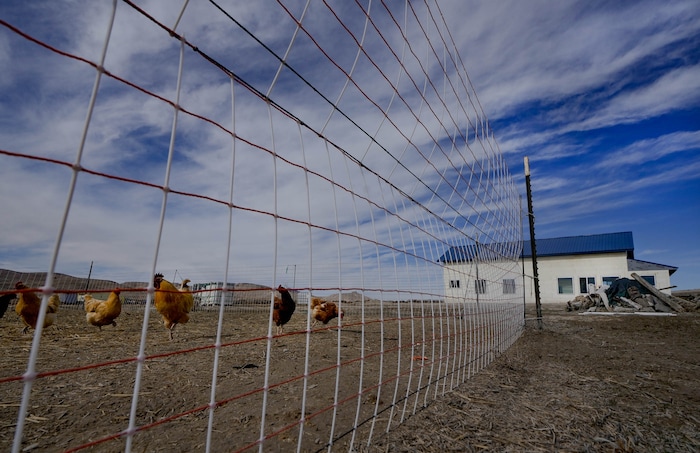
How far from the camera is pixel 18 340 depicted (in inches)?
229

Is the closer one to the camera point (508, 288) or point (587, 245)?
point (508, 288)

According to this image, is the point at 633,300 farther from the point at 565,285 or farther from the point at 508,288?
the point at 508,288

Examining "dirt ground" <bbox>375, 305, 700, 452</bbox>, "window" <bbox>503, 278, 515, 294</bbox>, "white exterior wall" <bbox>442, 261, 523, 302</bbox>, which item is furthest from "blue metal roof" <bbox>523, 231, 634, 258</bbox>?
"dirt ground" <bbox>375, 305, 700, 452</bbox>

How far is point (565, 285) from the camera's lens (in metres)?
22.0

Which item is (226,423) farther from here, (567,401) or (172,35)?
(567,401)

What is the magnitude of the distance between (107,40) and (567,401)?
393 cm

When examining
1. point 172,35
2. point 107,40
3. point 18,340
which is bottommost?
point 18,340

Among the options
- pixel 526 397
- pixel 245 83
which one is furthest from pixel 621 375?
pixel 245 83

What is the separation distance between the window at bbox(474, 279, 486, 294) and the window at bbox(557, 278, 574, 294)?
20600mm

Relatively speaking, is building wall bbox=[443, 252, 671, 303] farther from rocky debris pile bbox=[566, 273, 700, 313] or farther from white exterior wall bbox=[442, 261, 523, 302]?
white exterior wall bbox=[442, 261, 523, 302]

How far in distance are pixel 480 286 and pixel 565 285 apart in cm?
2099

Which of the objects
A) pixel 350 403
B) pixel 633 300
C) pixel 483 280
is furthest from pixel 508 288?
pixel 633 300

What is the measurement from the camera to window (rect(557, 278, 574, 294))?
21.7m

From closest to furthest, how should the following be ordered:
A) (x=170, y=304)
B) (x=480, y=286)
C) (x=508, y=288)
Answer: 1. (x=480, y=286)
2. (x=170, y=304)
3. (x=508, y=288)
